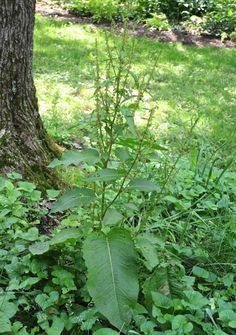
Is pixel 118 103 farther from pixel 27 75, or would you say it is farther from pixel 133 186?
pixel 27 75

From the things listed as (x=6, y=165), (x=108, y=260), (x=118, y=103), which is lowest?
(x=6, y=165)

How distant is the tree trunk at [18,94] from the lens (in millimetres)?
3348

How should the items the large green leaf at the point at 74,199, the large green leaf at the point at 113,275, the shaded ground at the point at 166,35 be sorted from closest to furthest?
the large green leaf at the point at 113,275, the large green leaf at the point at 74,199, the shaded ground at the point at 166,35

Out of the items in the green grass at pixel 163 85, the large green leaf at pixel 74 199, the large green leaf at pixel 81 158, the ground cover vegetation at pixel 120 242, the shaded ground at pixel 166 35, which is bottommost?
the shaded ground at pixel 166 35

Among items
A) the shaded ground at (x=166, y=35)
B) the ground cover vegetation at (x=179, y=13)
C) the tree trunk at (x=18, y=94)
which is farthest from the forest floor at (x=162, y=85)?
the ground cover vegetation at (x=179, y=13)

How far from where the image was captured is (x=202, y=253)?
2.67m

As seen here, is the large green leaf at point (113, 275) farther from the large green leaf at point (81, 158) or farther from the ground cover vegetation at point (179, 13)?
the ground cover vegetation at point (179, 13)

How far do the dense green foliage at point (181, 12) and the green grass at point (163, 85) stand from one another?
3.84 ft

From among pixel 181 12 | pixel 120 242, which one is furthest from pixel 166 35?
pixel 120 242

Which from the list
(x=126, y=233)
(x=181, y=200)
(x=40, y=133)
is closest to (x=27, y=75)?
(x=40, y=133)

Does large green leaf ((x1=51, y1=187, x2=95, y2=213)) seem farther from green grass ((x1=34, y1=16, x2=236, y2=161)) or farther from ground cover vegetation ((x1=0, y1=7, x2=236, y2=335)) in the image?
green grass ((x1=34, y1=16, x2=236, y2=161))

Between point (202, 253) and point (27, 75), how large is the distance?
5.78 ft

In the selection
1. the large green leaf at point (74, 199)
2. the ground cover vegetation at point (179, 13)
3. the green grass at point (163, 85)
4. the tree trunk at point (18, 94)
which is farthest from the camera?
the ground cover vegetation at point (179, 13)

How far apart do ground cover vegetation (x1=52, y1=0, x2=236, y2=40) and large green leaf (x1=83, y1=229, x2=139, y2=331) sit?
9153mm
